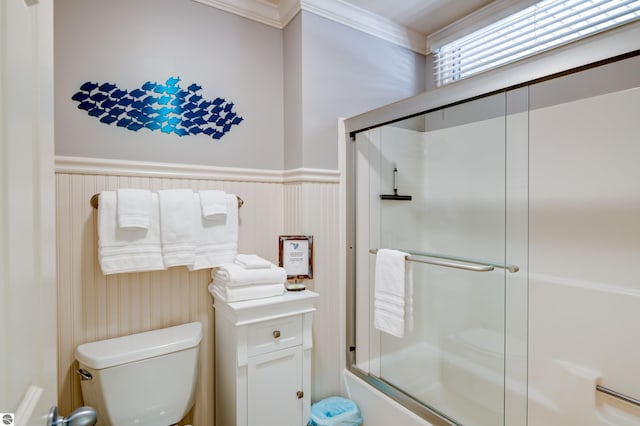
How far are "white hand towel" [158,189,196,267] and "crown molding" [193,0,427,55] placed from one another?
1.05 meters

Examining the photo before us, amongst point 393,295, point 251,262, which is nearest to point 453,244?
point 393,295

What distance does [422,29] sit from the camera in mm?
2297

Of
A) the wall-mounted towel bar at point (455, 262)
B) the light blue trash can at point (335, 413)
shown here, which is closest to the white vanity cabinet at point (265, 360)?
the light blue trash can at point (335, 413)

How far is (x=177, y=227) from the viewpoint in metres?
1.53

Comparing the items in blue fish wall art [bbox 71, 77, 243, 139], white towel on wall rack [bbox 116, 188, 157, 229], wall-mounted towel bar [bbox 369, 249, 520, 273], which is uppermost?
blue fish wall art [bbox 71, 77, 243, 139]

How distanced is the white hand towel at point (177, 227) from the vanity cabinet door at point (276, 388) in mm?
565

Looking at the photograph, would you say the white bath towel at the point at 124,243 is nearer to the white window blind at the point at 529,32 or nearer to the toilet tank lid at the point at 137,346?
the toilet tank lid at the point at 137,346

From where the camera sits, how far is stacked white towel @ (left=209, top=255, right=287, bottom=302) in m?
1.53

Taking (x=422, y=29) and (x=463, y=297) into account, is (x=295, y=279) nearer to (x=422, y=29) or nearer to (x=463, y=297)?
(x=463, y=297)

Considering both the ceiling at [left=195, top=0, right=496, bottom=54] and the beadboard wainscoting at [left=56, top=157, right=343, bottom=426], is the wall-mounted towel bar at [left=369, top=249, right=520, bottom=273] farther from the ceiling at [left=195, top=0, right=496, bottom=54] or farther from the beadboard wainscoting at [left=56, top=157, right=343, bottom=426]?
the ceiling at [left=195, top=0, right=496, bottom=54]

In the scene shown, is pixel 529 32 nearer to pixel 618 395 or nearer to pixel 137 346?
pixel 618 395

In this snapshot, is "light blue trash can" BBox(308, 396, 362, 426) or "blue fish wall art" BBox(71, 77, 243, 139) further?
"light blue trash can" BBox(308, 396, 362, 426)

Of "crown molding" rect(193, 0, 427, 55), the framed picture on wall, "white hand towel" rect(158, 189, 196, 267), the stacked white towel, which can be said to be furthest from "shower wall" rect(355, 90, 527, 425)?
"white hand towel" rect(158, 189, 196, 267)

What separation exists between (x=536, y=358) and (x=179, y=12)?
8.31 ft
